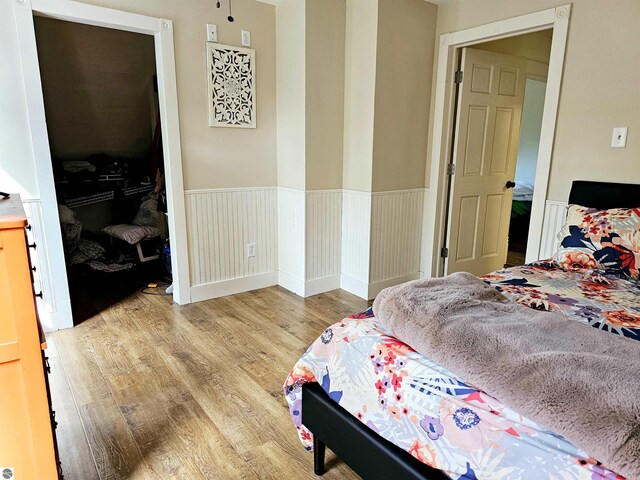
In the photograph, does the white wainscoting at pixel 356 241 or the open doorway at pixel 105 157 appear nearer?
the white wainscoting at pixel 356 241

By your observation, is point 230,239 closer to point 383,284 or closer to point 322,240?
point 322,240

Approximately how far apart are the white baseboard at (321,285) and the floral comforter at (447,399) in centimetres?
184

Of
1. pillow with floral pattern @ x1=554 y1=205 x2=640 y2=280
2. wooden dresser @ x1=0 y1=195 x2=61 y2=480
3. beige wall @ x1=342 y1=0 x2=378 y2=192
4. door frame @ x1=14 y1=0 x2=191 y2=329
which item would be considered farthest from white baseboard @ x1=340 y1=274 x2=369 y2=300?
wooden dresser @ x1=0 y1=195 x2=61 y2=480

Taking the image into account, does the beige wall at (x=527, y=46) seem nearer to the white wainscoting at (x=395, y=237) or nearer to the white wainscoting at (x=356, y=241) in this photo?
the white wainscoting at (x=395, y=237)

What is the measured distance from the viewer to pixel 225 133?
328cm

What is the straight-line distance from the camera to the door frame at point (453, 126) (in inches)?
105

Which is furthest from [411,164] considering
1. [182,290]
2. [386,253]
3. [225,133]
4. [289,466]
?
[289,466]

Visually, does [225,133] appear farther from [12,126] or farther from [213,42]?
[12,126]

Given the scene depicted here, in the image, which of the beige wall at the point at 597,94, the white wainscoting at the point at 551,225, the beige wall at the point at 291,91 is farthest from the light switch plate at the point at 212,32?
the white wainscoting at the point at 551,225

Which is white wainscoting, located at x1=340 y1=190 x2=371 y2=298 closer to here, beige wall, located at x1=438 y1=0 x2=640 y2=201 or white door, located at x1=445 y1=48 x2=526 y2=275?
white door, located at x1=445 y1=48 x2=526 y2=275

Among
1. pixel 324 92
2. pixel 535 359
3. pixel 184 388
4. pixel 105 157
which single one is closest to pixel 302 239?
pixel 324 92

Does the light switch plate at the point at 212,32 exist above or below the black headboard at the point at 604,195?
above

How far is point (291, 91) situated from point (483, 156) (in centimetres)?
179

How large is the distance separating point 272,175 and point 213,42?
3.65ft
